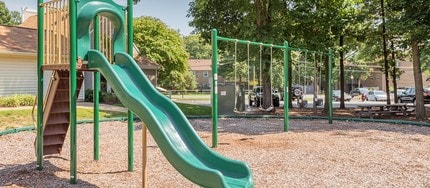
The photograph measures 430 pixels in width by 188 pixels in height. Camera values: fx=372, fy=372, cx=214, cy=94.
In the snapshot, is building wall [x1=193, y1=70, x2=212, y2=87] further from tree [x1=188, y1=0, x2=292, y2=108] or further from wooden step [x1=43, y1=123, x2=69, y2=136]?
wooden step [x1=43, y1=123, x2=69, y2=136]

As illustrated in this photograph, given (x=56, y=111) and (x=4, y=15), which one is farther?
(x=4, y=15)

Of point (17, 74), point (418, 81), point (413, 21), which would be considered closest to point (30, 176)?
point (413, 21)

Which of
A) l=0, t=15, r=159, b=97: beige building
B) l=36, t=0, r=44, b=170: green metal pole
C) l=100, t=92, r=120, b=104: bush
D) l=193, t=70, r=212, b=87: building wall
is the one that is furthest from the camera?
l=193, t=70, r=212, b=87: building wall

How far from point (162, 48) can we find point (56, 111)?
2897cm

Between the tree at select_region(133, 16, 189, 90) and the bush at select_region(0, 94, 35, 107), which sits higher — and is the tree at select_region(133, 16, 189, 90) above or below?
above

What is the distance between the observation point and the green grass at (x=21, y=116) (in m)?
11.5

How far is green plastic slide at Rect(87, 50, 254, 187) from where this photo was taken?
3.49 m

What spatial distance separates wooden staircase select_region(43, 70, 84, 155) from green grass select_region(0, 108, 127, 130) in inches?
228

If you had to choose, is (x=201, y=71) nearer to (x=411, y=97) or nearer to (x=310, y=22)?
(x=411, y=97)

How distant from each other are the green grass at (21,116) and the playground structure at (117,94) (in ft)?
20.6

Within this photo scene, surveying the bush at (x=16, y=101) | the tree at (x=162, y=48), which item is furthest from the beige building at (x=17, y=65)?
the tree at (x=162, y=48)

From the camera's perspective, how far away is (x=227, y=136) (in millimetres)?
9500

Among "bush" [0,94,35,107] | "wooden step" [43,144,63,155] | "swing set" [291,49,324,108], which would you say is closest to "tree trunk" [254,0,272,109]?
"swing set" [291,49,324,108]

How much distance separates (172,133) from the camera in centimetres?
406
